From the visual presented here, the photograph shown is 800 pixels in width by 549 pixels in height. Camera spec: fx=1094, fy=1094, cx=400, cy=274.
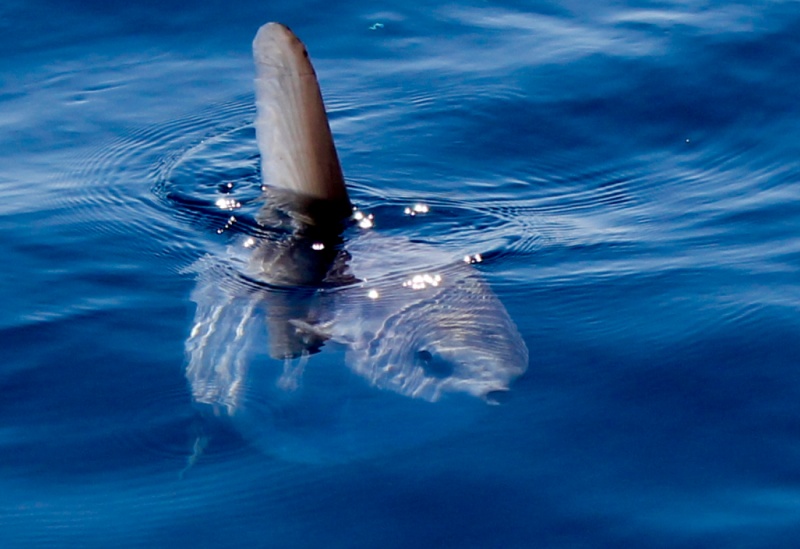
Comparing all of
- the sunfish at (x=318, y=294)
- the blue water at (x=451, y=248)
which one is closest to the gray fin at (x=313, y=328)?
the sunfish at (x=318, y=294)

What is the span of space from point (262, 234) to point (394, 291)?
996mm

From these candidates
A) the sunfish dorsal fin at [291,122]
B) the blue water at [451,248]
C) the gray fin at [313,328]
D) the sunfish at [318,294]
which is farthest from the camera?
the sunfish dorsal fin at [291,122]

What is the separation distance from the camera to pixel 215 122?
7574 millimetres

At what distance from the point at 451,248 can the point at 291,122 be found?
A: 114cm

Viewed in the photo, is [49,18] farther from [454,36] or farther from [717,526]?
[717,526]

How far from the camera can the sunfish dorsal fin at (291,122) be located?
5.17 m

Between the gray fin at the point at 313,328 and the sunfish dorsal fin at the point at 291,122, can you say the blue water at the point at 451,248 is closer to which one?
the gray fin at the point at 313,328

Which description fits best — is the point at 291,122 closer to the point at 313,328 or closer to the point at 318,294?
→ the point at 318,294

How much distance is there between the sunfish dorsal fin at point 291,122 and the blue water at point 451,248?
26.4 inches

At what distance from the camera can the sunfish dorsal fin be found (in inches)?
203

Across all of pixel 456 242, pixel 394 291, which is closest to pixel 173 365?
pixel 394 291

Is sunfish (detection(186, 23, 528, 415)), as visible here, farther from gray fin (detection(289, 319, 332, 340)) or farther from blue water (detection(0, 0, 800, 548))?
blue water (detection(0, 0, 800, 548))

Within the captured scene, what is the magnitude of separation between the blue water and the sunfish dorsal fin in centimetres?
67

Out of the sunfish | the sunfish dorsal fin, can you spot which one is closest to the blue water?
the sunfish
